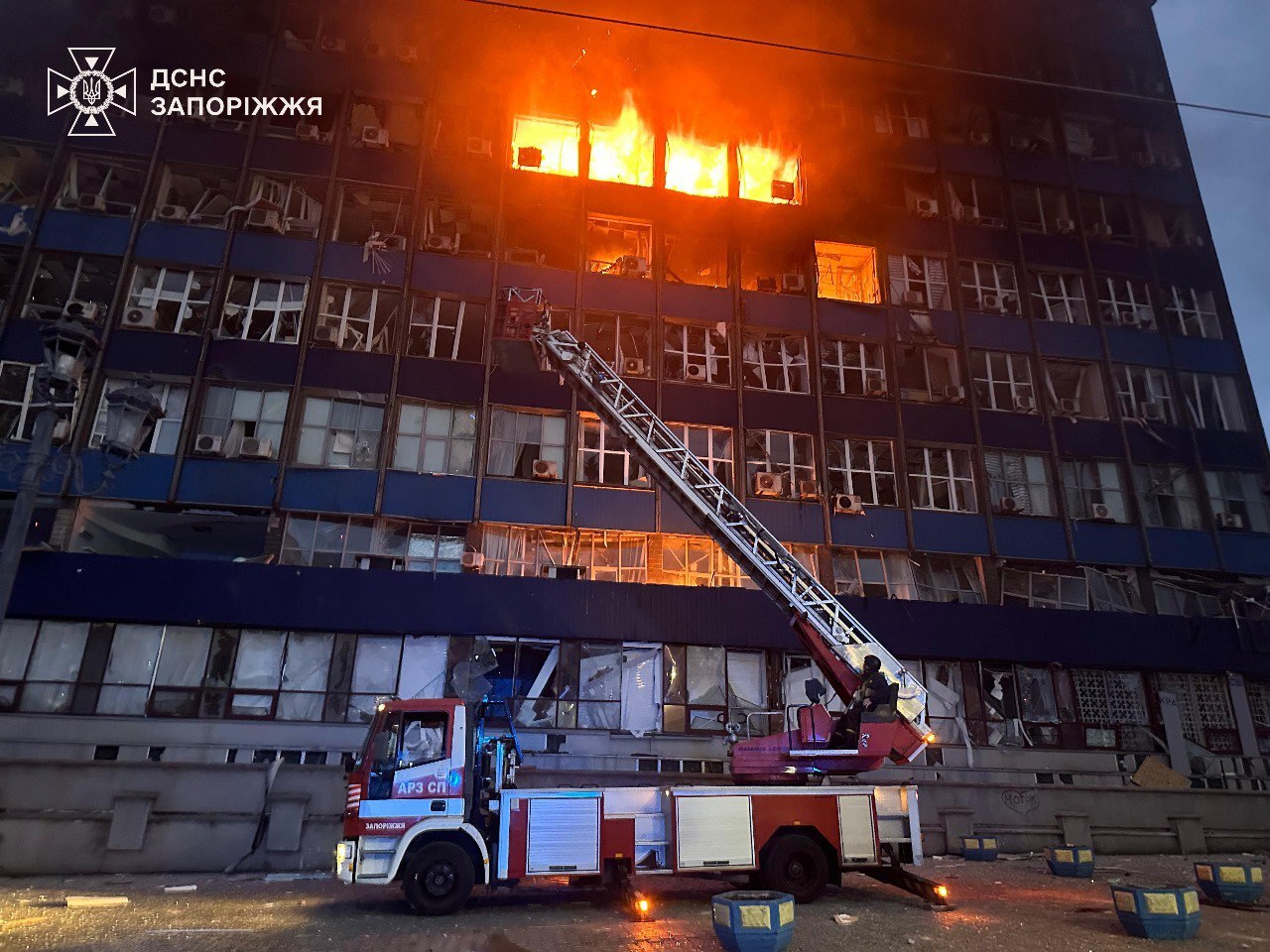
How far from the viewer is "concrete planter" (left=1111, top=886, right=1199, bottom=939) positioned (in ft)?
26.8

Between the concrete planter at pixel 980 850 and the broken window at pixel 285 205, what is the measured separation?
23825 millimetres

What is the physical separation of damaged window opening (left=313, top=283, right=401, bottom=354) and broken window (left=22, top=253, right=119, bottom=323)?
577 cm

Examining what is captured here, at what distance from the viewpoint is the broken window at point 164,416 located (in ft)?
63.2

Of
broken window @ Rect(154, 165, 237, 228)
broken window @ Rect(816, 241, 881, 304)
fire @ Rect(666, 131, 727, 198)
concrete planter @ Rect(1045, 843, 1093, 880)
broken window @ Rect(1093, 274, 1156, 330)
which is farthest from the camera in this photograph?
broken window @ Rect(1093, 274, 1156, 330)

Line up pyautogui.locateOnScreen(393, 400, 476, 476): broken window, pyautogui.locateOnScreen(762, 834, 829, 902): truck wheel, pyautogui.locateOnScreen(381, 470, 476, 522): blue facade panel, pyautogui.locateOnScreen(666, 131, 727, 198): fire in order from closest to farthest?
pyautogui.locateOnScreen(762, 834, 829, 902): truck wheel
pyautogui.locateOnScreen(381, 470, 476, 522): blue facade panel
pyautogui.locateOnScreen(393, 400, 476, 476): broken window
pyautogui.locateOnScreen(666, 131, 727, 198): fire

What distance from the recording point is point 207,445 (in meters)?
19.3

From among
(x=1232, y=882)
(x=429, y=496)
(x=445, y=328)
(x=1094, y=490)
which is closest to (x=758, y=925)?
(x=1232, y=882)

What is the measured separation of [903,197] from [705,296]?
30.2 feet

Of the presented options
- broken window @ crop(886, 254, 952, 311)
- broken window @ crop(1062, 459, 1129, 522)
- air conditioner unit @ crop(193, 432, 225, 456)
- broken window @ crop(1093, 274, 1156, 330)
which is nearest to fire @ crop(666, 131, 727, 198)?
broken window @ crop(886, 254, 952, 311)

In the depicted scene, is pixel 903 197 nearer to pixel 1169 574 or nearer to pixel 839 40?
pixel 839 40

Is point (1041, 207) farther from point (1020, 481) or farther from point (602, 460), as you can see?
point (602, 460)

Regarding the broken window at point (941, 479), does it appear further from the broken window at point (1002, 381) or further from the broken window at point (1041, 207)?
the broken window at point (1041, 207)

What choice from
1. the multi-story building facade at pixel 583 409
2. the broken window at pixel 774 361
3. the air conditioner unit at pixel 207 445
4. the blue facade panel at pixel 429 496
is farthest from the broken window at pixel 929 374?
the air conditioner unit at pixel 207 445

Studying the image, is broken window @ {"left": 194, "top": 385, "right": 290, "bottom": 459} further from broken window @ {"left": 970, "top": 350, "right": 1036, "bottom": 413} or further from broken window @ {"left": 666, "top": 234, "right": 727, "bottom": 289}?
broken window @ {"left": 970, "top": 350, "right": 1036, "bottom": 413}
